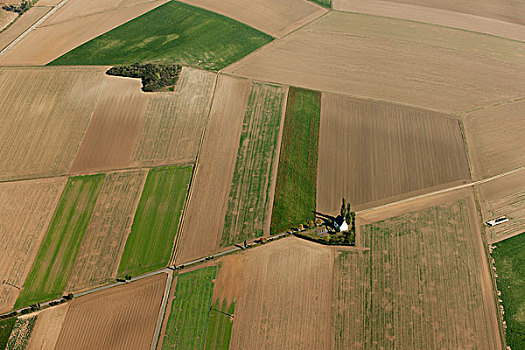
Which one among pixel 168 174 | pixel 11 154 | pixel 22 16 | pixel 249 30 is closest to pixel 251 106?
pixel 168 174

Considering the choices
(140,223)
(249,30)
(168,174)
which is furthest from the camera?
(249,30)

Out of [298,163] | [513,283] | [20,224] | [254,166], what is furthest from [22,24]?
[513,283]

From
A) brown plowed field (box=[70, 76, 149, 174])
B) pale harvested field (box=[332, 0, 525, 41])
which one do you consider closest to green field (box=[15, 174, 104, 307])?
brown plowed field (box=[70, 76, 149, 174])

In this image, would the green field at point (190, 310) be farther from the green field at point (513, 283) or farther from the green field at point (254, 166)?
the green field at point (513, 283)

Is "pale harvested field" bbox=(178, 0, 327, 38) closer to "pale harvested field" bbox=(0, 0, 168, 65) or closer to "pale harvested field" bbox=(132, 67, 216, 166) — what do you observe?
"pale harvested field" bbox=(0, 0, 168, 65)

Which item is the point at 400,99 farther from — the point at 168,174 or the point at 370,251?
the point at 168,174

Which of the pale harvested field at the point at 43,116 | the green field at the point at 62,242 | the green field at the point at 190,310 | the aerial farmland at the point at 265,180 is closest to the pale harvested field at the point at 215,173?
the aerial farmland at the point at 265,180
